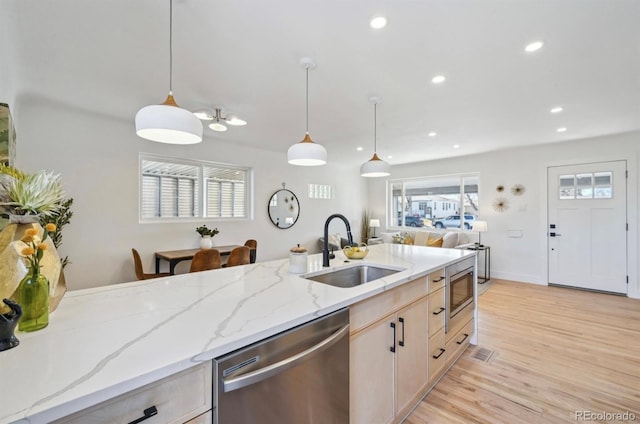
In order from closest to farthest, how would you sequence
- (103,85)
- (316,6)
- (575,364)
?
1. (316,6)
2. (575,364)
3. (103,85)

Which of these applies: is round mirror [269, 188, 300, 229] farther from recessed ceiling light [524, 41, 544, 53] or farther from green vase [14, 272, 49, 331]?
green vase [14, 272, 49, 331]

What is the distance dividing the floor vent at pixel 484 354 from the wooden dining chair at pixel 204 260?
2.85 metres

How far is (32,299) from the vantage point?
91 cm

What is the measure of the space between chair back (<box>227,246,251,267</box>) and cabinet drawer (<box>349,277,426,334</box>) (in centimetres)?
232

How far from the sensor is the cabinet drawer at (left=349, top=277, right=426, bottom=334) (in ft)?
4.58

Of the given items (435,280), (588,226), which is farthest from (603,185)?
(435,280)

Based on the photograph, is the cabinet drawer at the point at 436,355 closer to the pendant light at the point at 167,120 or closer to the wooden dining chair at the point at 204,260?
the pendant light at the point at 167,120

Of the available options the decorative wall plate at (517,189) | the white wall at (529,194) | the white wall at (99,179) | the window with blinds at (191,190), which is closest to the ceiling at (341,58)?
the white wall at (99,179)

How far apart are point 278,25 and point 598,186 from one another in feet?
18.2

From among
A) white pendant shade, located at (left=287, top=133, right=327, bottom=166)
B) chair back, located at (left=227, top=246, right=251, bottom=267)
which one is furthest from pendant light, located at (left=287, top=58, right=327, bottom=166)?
chair back, located at (left=227, top=246, right=251, bottom=267)

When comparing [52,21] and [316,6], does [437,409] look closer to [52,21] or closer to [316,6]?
[316,6]

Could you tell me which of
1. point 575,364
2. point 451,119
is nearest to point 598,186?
point 451,119

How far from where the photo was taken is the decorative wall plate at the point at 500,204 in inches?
214

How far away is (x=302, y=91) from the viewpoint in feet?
9.20
